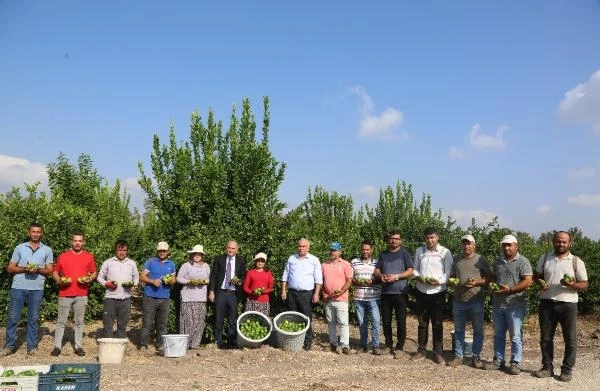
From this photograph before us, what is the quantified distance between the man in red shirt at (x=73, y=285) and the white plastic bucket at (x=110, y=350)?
77cm

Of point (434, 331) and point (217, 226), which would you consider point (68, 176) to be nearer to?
point (217, 226)

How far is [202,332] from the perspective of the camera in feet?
31.4

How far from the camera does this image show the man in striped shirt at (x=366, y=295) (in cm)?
922

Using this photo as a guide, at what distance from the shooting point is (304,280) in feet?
31.1

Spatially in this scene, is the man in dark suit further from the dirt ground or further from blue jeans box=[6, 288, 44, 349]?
blue jeans box=[6, 288, 44, 349]

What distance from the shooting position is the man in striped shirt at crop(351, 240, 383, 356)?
9219mm

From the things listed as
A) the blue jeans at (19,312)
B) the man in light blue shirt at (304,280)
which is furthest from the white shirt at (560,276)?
the blue jeans at (19,312)

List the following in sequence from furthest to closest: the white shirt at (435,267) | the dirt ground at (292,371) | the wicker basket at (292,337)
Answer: the wicker basket at (292,337) < the white shirt at (435,267) < the dirt ground at (292,371)

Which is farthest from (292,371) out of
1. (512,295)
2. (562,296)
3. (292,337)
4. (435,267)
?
(562,296)

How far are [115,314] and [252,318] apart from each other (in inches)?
90.2

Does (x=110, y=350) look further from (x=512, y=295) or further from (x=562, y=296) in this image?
(x=562, y=296)

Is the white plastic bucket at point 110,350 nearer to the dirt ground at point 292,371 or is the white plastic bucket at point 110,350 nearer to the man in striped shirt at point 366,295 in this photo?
the dirt ground at point 292,371

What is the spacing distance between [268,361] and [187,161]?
430 cm

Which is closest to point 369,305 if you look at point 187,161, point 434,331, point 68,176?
point 434,331
